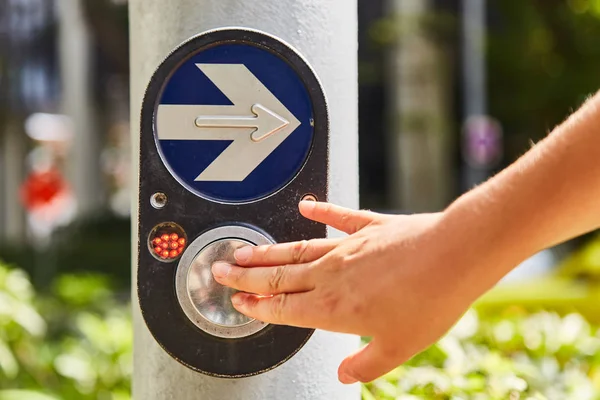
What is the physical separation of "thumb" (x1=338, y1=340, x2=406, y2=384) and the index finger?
0.17 metres

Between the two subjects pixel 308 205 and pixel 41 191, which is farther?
pixel 41 191

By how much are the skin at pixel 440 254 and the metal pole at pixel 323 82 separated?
19 cm

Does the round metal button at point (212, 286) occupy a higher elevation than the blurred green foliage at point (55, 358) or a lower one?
higher

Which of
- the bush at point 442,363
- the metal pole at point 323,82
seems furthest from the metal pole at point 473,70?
the metal pole at point 323,82

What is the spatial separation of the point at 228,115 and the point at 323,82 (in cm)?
20

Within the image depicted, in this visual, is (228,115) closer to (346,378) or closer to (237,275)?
(237,275)

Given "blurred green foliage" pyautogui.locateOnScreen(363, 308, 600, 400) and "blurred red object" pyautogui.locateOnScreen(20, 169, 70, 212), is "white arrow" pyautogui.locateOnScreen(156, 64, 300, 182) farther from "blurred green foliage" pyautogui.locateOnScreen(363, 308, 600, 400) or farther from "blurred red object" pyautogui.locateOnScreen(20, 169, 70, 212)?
"blurred red object" pyautogui.locateOnScreen(20, 169, 70, 212)

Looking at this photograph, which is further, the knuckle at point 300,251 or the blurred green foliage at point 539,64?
the blurred green foliage at point 539,64

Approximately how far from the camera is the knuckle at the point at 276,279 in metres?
1.30

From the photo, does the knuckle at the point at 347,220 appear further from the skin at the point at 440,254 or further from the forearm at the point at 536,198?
the forearm at the point at 536,198

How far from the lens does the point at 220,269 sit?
134 centimetres

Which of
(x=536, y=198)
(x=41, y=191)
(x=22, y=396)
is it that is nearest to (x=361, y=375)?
(x=536, y=198)

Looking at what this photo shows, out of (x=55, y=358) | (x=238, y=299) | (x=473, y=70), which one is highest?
(x=473, y=70)

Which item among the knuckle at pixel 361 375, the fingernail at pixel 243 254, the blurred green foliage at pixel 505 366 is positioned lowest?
the blurred green foliage at pixel 505 366
